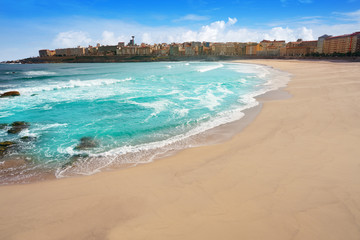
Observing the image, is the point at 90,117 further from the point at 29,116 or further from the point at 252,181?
the point at 252,181

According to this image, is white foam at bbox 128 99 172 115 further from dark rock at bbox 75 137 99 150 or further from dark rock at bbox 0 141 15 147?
dark rock at bbox 0 141 15 147

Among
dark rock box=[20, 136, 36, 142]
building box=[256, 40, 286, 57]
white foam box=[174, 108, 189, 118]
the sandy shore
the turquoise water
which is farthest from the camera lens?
building box=[256, 40, 286, 57]

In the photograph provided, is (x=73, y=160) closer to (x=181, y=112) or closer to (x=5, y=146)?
(x=5, y=146)

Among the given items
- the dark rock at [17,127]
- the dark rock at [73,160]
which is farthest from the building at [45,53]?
the dark rock at [73,160]

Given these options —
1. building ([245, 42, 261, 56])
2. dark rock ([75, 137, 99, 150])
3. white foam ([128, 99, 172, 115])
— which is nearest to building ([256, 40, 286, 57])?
building ([245, 42, 261, 56])

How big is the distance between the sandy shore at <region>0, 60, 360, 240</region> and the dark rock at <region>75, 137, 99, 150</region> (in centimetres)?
209

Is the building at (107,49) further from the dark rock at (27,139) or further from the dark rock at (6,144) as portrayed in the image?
the dark rock at (6,144)

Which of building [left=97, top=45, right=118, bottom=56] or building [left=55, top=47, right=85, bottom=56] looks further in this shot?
building [left=97, top=45, right=118, bottom=56]

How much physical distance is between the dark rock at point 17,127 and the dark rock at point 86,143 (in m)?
3.53

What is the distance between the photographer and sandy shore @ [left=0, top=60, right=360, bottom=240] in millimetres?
3162

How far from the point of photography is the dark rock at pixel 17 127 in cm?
867

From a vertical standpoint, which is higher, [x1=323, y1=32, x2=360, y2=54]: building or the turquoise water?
[x1=323, y1=32, x2=360, y2=54]: building

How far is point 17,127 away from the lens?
30.1 ft

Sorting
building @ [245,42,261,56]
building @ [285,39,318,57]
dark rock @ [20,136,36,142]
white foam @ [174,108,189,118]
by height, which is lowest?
dark rock @ [20,136,36,142]
